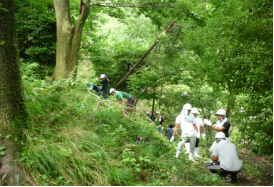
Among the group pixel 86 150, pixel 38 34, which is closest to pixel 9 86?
pixel 86 150

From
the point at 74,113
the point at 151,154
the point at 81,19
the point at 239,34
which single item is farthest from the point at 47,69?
the point at 239,34

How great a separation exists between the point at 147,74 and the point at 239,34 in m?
8.81

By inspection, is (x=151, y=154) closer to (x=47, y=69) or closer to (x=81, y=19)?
(x=81, y=19)

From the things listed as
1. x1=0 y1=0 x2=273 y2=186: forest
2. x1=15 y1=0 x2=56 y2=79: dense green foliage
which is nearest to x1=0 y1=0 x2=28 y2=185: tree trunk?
x1=0 y1=0 x2=273 y2=186: forest

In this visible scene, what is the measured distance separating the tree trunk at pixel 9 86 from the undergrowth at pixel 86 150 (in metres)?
0.21

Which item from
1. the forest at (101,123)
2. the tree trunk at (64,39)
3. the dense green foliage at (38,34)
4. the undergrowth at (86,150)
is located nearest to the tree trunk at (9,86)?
the forest at (101,123)

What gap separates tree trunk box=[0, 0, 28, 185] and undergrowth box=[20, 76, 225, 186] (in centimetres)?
21

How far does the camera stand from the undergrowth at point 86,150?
3.24 m

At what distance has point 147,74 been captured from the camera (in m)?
12.7

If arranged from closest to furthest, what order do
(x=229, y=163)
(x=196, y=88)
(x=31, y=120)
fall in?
(x=31, y=120) → (x=229, y=163) → (x=196, y=88)

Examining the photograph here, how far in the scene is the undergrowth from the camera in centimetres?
324

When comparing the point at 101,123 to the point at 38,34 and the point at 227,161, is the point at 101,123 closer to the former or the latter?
the point at 227,161

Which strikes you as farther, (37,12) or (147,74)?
(147,74)

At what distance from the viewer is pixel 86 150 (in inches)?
152
